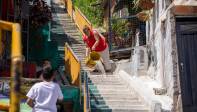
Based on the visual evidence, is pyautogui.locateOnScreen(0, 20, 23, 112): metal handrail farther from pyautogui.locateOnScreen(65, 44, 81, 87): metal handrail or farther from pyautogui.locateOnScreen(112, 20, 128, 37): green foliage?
pyautogui.locateOnScreen(112, 20, 128, 37): green foliage

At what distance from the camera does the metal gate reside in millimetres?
10133

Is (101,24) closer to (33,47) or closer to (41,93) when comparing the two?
(33,47)

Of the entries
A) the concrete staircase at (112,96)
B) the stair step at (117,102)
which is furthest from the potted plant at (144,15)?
the stair step at (117,102)

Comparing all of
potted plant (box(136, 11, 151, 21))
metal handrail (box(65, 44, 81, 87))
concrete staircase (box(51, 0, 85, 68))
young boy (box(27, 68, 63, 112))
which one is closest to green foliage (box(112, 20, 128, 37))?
concrete staircase (box(51, 0, 85, 68))

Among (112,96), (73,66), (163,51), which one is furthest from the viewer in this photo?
(73,66)

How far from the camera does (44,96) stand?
5777 mm

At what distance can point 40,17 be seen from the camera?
17547mm

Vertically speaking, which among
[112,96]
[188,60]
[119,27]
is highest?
[119,27]

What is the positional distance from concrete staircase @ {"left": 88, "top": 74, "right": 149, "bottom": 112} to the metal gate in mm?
1212

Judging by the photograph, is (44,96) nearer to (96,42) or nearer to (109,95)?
(109,95)

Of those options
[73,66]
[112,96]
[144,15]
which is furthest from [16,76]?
[144,15]

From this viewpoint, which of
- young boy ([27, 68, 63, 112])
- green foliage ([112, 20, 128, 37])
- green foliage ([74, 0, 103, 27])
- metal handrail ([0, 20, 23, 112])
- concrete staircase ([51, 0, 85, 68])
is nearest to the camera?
metal handrail ([0, 20, 23, 112])

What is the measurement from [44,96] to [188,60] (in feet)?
17.8

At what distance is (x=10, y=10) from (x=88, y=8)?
10.2 meters
